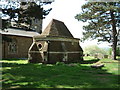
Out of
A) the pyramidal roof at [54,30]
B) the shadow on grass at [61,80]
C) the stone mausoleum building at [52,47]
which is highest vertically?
the pyramidal roof at [54,30]

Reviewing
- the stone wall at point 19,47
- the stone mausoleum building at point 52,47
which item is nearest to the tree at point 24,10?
the stone mausoleum building at point 52,47

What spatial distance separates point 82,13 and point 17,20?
12.4 metres

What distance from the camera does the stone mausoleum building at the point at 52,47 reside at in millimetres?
23359

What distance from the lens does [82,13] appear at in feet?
86.6

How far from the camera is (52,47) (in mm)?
23516

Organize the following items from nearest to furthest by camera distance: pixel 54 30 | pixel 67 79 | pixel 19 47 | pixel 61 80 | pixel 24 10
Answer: pixel 61 80
pixel 67 79
pixel 24 10
pixel 54 30
pixel 19 47

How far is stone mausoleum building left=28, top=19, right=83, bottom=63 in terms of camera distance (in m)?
23.4

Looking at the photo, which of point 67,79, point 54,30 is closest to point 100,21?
point 54,30

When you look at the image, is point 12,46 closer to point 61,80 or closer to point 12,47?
point 12,47

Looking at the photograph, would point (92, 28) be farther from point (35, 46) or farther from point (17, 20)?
point (17, 20)

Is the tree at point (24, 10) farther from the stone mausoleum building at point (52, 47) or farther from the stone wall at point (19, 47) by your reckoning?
the stone wall at point (19, 47)

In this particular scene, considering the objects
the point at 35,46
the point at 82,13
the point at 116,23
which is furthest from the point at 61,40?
the point at 116,23

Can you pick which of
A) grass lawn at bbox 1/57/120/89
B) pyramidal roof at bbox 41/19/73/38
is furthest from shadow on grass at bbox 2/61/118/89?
pyramidal roof at bbox 41/19/73/38

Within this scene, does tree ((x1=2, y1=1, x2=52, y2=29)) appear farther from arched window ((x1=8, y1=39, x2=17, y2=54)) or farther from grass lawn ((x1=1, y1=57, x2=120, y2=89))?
arched window ((x1=8, y1=39, x2=17, y2=54))
